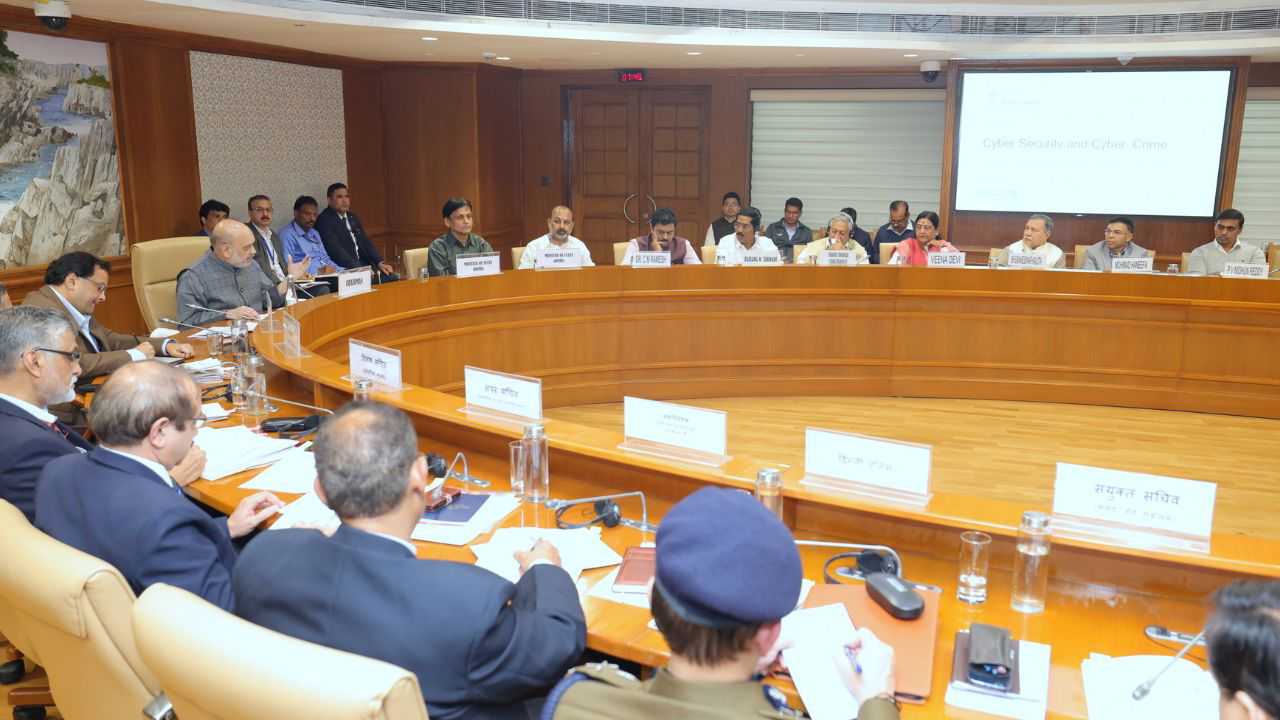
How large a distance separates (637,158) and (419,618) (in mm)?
8724

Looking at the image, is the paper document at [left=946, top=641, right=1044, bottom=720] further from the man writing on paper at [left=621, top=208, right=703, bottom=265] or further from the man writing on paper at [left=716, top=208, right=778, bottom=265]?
the man writing on paper at [left=716, top=208, right=778, bottom=265]

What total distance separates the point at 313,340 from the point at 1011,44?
5.89 m

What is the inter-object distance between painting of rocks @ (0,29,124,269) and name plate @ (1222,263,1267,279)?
7.12 metres

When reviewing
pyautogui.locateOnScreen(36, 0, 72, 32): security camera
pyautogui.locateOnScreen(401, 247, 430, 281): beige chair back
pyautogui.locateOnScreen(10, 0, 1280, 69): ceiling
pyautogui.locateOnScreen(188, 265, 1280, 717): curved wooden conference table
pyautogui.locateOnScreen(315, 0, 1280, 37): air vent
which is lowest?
pyautogui.locateOnScreen(188, 265, 1280, 717): curved wooden conference table

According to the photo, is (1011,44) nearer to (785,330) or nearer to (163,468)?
(785,330)

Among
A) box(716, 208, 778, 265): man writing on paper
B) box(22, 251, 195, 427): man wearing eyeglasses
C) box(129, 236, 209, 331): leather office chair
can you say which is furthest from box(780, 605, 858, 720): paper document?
box(716, 208, 778, 265): man writing on paper

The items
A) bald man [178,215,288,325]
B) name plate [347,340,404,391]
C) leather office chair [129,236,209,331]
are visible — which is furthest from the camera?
leather office chair [129,236,209,331]

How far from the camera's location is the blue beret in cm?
124

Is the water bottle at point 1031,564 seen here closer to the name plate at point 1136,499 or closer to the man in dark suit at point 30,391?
the name plate at point 1136,499

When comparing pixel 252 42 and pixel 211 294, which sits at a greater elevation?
pixel 252 42

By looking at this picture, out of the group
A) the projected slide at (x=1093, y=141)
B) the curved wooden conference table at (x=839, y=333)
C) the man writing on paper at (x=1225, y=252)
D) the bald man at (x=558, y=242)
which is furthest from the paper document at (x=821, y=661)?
the projected slide at (x=1093, y=141)

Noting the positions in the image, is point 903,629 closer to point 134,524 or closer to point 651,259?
point 134,524

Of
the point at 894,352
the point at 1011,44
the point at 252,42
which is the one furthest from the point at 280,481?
the point at 1011,44

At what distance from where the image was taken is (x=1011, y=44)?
7.55 meters
